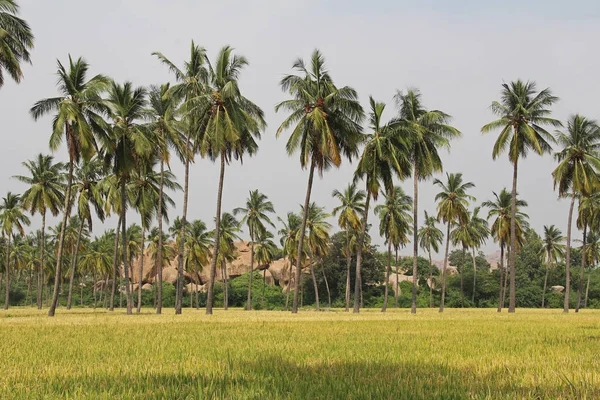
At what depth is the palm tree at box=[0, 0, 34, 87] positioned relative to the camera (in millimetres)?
23250

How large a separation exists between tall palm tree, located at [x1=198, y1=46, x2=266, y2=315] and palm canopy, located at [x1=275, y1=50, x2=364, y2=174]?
2359 millimetres

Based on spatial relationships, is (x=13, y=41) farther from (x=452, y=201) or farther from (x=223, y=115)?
(x=452, y=201)

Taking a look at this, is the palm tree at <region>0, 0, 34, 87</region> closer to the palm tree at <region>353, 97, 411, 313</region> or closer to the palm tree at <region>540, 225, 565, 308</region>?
the palm tree at <region>353, 97, 411, 313</region>

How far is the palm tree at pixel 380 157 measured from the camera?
33906mm

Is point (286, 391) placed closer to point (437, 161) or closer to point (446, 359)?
point (446, 359)

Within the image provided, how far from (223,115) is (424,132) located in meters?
13.9

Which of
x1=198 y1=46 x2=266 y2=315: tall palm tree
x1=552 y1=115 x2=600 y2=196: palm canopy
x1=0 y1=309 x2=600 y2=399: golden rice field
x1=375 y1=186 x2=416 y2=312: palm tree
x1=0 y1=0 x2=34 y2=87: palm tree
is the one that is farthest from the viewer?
x1=375 y1=186 x2=416 y2=312: palm tree

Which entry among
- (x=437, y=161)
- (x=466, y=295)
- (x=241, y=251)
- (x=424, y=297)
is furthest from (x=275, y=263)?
(x=437, y=161)

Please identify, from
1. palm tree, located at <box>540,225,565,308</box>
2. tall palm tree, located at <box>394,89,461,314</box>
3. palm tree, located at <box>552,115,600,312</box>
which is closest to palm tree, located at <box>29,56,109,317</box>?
tall palm tree, located at <box>394,89,461,314</box>

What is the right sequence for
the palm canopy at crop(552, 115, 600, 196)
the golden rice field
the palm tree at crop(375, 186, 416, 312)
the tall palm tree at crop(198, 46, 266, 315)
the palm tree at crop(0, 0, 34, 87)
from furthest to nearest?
the palm tree at crop(375, 186, 416, 312) → the palm canopy at crop(552, 115, 600, 196) → the tall palm tree at crop(198, 46, 266, 315) → the palm tree at crop(0, 0, 34, 87) → the golden rice field

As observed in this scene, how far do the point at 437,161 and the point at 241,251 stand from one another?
50030mm

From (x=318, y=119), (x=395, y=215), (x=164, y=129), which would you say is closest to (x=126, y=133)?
(x=164, y=129)

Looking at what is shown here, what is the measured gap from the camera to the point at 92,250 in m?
66.9

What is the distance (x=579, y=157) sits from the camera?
37.9 metres
